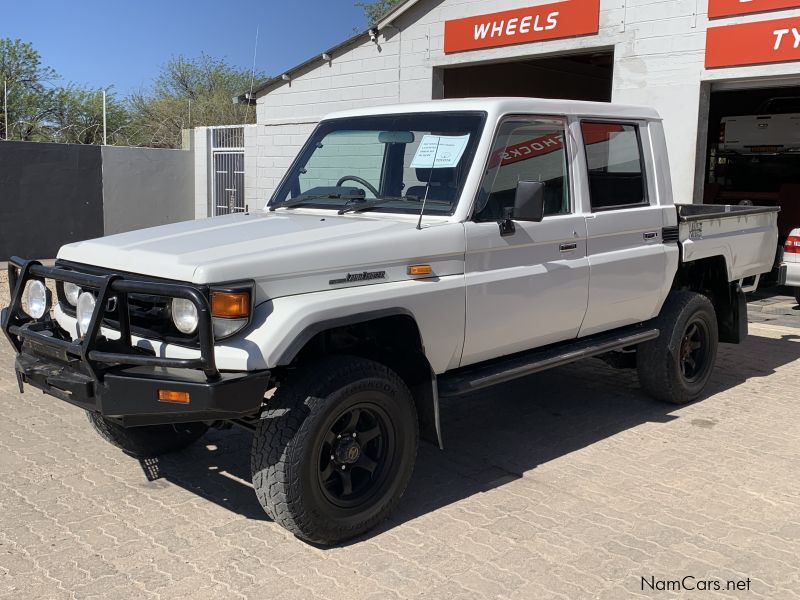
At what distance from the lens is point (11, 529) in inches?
158

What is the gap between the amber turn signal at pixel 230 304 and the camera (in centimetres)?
351

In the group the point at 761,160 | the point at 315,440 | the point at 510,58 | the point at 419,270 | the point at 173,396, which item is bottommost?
the point at 315,440

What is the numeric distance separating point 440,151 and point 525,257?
0.78 metres

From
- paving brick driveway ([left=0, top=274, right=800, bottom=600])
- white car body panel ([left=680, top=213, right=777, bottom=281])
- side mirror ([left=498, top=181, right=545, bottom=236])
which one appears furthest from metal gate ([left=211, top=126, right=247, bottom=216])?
side mirror ([left=498, top=181, right=545, bottom=236])

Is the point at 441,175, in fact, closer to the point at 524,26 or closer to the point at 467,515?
the point at 467,515

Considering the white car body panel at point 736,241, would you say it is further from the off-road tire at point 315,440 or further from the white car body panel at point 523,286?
the off-road tire at point 315,440

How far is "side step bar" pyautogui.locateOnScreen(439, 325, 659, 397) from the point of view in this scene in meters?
4.41

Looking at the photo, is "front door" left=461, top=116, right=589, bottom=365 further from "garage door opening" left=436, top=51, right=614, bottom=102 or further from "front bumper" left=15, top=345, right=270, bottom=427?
"garage door opening" left=436, top=51, right=614, bottom=102

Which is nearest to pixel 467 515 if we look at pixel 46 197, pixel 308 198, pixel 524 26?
pixel 308 198

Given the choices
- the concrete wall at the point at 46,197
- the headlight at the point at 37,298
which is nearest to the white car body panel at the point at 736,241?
the headlight at the point at 37,298

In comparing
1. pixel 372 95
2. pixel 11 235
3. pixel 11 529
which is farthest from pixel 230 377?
pixel 11 235

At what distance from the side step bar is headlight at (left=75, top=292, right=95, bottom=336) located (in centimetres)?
179

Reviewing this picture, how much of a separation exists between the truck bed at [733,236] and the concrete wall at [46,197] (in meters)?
12.9

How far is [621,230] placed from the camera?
17.6 feet
